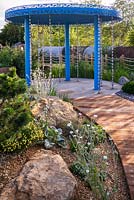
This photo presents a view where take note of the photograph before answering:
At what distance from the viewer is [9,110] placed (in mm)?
3695

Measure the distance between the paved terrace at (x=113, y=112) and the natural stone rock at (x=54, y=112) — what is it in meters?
0.64

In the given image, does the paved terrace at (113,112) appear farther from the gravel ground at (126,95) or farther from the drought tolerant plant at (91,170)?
the drought tolerant plant at (91,170)

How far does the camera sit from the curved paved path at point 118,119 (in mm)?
4727

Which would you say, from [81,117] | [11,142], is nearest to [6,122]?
[11,142]

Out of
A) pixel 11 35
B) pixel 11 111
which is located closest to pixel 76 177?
pixel 11 111

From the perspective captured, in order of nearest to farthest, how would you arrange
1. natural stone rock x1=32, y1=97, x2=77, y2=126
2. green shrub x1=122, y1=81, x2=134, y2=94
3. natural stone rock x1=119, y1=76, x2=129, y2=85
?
1. natural stone rock x1=32, y1=97, x2=77, y2=126
2. green shrub x1=122, y1=81, x2=134, y2=94
3. natural stone rock x1=119, y1=76, x2=129, y2=85

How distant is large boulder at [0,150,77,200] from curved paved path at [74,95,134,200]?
0.65m

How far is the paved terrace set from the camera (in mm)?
4879

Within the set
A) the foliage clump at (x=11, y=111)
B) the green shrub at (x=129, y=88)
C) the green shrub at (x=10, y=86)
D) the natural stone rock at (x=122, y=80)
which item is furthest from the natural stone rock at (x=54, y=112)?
the natural stone rock at (x=122, y=80)

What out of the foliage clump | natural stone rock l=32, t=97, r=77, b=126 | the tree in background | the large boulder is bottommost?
the large boulder

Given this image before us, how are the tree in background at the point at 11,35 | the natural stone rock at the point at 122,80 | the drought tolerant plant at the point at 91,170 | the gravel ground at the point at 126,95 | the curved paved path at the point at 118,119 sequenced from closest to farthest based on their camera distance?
the drought tolerant plant at the point at 91,170
the curved paved path at the point at 118,119
the gravel ground at the point at 126,95
the natural stone rock at the point at 122,80
the tree in background at the point at 11,35

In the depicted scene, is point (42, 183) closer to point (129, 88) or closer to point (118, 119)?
Answer: point (118, 119)

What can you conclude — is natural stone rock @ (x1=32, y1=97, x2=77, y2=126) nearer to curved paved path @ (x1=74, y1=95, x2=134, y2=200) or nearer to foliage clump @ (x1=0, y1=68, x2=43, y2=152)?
curved paved path @ (x1=74, y1=95, x2=134, y2=200)

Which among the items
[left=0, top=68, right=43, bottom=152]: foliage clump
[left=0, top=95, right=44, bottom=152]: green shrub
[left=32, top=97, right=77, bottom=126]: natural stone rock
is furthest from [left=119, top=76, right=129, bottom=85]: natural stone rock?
[left=0, top=68, right=43, bottom=152]: foliage clump
